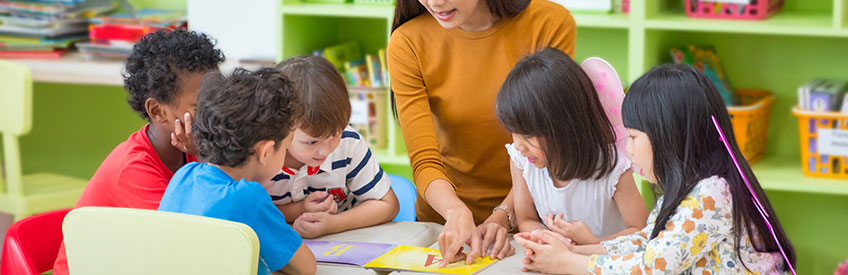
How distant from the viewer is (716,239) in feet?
3.69


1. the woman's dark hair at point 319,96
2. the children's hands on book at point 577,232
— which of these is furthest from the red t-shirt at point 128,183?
the children's hands on book at point 577,232

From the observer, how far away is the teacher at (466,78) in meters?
1.57

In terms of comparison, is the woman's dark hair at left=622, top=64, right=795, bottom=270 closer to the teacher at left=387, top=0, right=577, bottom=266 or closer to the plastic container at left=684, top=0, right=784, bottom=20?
the teacher at left=387, top=0, right=577, bottom=266

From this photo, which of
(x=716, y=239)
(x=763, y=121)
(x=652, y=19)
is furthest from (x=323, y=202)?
(x=763, y=121)

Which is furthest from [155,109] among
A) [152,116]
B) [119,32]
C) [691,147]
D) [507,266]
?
[119,32]

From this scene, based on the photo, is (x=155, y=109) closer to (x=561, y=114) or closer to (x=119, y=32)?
(x=561, y=114)

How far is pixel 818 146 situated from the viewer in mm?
2287

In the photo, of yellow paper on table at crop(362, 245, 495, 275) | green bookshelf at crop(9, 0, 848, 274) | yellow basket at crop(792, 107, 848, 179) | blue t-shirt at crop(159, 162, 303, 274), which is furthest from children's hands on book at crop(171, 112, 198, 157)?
yellow basket at crop(792, 107, 848, 179)

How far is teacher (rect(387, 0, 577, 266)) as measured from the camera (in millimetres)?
1569

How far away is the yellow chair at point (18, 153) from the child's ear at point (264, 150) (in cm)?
148

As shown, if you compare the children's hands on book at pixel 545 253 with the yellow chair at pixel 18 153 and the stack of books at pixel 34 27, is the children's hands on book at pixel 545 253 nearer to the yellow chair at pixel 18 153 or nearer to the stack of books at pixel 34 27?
the yellow chair at pixel 18 153

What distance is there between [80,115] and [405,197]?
191cm

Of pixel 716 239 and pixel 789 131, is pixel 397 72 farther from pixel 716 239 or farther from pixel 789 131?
pixel 789 131

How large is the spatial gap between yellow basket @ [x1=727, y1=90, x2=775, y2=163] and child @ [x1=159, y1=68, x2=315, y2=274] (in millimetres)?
1498
